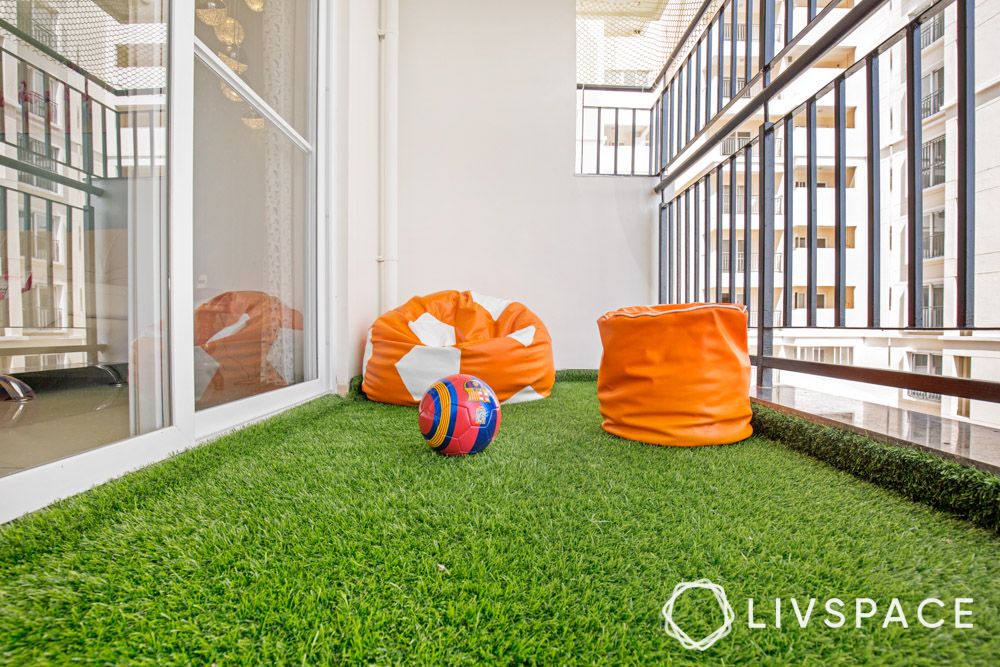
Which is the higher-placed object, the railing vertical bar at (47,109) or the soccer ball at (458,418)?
the railing vertical bar at (47,109)

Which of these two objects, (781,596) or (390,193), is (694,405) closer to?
(781,596)

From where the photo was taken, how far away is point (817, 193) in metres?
1.89

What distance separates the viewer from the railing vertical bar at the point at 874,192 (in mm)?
1424

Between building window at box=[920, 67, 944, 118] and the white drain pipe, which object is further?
the white drain pipe

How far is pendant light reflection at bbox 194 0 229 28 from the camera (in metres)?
1.33

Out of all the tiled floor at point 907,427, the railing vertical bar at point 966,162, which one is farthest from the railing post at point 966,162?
the tiled floor at point 907,427

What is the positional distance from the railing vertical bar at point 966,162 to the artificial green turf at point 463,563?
1.72ft

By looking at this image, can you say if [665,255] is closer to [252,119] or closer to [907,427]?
[907,427]

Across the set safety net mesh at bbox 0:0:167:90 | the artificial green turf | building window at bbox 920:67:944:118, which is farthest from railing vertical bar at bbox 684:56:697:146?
safety net mesh at bbox 0:0:167:90

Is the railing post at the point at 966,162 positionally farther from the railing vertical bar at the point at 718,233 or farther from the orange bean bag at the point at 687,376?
the railing vertical bar at the point at 718,233

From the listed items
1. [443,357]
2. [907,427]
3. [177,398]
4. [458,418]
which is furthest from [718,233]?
[177,398]

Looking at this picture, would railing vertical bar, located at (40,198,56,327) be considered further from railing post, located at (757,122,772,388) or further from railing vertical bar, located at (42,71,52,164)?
railing post, located at (757,122,772,388)

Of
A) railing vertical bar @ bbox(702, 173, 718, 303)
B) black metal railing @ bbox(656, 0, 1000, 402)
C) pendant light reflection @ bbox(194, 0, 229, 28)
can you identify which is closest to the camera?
black metal railing @ bbox(656, 0, 1000, 402)

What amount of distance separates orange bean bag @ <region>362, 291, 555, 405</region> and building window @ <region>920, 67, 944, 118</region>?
163 cm
